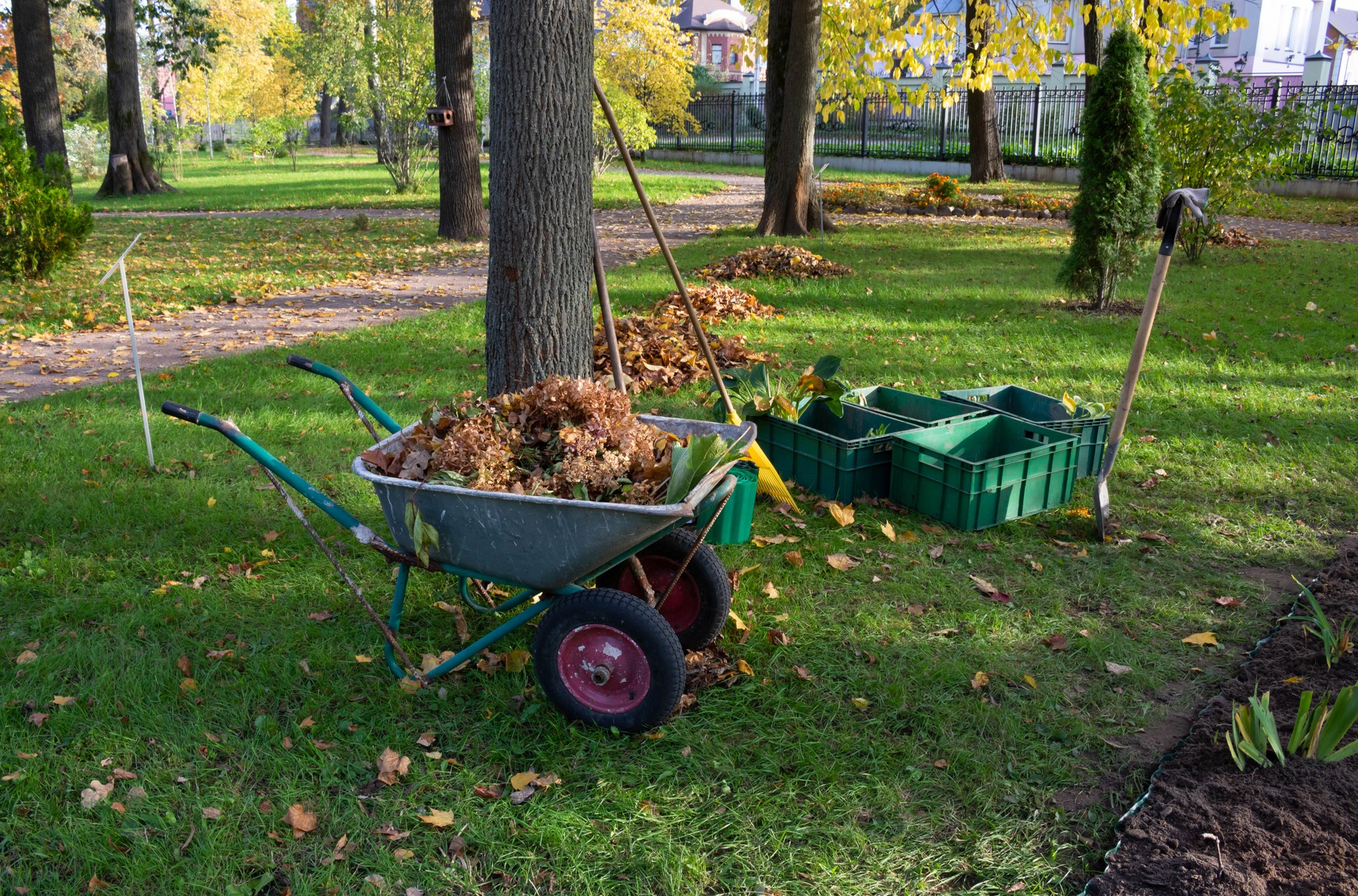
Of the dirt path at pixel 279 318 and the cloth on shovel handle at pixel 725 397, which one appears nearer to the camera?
the cloth on shovel handle at pixel 725 397

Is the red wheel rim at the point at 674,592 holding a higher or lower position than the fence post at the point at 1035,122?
lower

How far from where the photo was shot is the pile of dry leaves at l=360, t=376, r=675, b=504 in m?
3.05

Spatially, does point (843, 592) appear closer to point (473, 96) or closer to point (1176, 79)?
point (1176, 79)

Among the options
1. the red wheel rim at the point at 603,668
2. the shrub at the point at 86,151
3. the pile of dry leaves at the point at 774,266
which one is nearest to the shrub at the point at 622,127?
the pile of dry leaves at the point at 774,266

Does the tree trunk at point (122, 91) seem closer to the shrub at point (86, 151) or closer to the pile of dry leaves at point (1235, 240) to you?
the shrub at point (86, 151)

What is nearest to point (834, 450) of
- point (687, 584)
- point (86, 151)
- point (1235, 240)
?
point (687, 584)

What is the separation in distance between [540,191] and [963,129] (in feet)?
80.6

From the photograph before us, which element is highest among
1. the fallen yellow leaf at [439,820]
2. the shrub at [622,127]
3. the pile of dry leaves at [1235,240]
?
the shrub at [622,127]

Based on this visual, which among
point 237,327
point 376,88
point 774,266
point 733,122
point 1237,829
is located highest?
point 733,122

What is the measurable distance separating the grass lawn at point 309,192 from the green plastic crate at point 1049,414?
14.5 meters

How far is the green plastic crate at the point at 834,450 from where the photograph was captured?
4.71 m

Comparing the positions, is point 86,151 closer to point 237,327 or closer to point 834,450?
point 237,327

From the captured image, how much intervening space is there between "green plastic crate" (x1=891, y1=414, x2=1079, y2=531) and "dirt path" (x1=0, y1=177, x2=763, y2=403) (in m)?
5.53

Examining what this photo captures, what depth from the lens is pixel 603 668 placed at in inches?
119
